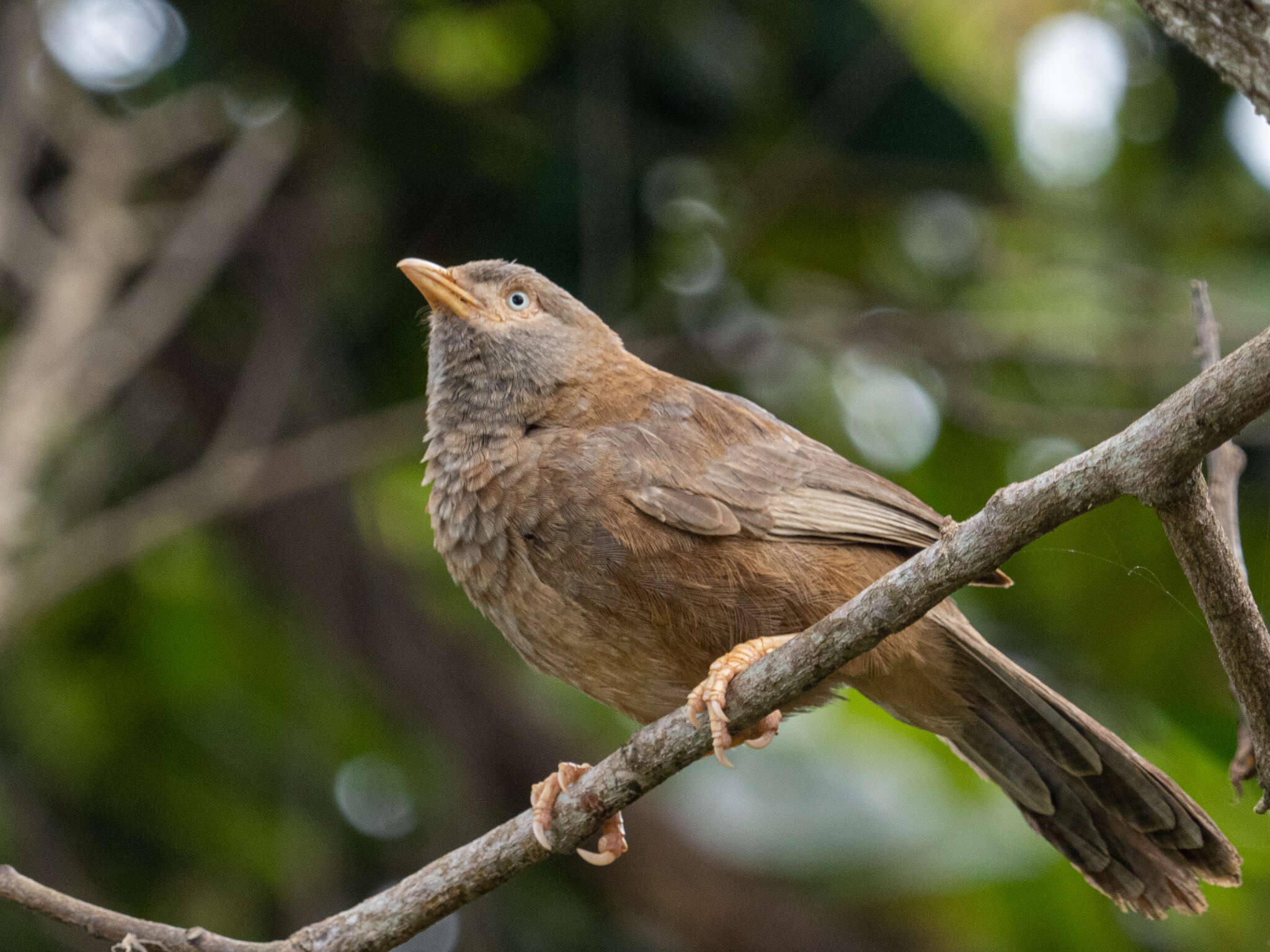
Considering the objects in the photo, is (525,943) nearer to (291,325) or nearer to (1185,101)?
(291,325)

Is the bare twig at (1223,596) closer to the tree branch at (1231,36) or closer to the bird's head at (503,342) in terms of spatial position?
the tree branch at (1231,36)

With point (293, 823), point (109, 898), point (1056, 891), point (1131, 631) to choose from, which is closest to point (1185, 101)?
point (1131, 631)

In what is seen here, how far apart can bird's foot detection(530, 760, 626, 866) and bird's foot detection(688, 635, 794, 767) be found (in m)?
0.36

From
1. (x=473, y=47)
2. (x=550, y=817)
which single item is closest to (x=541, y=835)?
(x=550, y=817)

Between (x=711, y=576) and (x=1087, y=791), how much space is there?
117cm

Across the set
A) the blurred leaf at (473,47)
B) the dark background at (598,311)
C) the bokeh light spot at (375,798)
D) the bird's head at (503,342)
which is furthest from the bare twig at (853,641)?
the blurred leaf at (473,47)

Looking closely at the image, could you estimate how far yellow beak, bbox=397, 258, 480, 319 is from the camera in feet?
13.1

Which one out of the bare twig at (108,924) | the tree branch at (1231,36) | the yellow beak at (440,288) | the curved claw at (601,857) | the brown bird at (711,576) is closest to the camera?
the tree branch at (1231,36)

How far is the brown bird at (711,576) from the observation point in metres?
3.27

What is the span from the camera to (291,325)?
22.1 feet

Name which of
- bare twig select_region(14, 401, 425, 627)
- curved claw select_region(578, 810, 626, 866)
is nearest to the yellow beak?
curved claw select_region(578, 810, 626, 866)

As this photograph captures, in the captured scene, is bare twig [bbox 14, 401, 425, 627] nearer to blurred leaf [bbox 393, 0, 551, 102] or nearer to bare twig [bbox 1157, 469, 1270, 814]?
blurred leaf [bbox 393, 0, 551, 102]

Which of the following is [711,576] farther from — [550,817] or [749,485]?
[550,817]

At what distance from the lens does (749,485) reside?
138 inches
